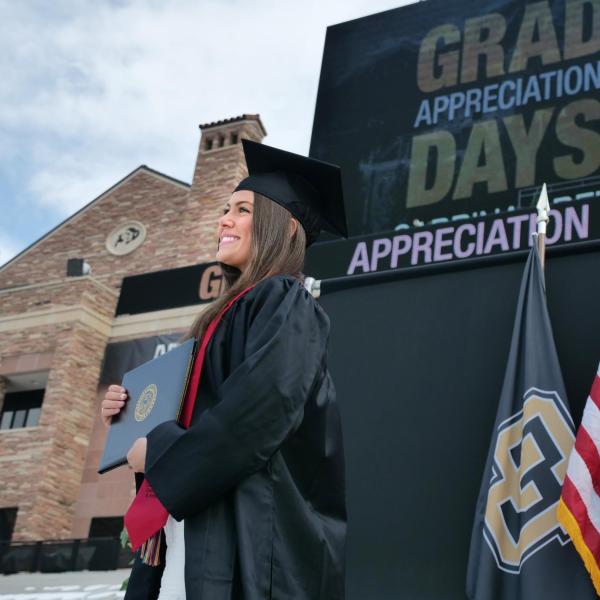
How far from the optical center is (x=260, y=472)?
260cm

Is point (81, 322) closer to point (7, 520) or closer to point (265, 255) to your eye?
point (7, 520)

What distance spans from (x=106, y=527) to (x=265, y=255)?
1787cm

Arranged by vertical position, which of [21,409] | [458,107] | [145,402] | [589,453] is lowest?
[145,402]

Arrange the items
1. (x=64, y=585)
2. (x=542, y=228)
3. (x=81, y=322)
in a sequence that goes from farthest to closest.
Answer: (x=81, y=322)
(x=64, y=585)
(x=542, y=228)

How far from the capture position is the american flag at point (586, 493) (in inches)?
150

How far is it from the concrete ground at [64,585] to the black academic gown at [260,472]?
7712 mm

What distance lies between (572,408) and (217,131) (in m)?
21.0

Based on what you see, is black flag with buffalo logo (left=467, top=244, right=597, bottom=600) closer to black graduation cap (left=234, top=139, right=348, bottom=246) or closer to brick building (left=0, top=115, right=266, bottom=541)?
black graduation cap (left=234, top=139, right=348, bottom=246)

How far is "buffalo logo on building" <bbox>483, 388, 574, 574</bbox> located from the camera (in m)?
4.12

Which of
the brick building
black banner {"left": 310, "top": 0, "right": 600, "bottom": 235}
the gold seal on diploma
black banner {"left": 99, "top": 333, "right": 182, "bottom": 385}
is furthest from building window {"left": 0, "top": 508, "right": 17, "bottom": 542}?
the gold seal on diploma

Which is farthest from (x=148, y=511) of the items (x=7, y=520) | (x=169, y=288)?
(x=169, y=288)

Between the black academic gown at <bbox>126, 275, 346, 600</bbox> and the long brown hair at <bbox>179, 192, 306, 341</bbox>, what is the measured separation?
0.74 ft

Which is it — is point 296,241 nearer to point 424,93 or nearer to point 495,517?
point 495,517

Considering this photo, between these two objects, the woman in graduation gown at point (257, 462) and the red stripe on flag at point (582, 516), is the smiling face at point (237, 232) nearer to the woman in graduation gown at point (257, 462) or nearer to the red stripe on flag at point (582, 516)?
the woman in graduation gown at point (257, 462)
